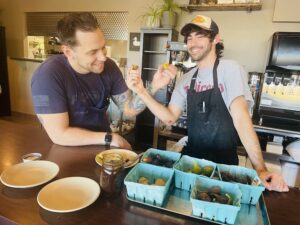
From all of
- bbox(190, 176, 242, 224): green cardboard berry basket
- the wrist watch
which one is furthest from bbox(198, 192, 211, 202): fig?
the wrist watch

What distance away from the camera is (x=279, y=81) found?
2.78 m

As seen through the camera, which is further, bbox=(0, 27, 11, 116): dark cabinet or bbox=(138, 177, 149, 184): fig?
bbox=(0, 27, 11, 116): dark cabinet

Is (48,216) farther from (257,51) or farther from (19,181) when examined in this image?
(257,51)

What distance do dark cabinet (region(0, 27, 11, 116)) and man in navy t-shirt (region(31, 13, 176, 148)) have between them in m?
4.23

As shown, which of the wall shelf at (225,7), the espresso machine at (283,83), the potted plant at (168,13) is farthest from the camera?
the potted plant at (168,13)

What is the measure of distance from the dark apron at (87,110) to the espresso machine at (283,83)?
2039 millimetres

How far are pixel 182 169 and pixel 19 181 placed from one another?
2.38 feet

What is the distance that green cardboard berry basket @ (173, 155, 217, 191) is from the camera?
0.98 m

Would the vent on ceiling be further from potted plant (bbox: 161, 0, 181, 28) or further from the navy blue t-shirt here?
the navy blue t-shirt

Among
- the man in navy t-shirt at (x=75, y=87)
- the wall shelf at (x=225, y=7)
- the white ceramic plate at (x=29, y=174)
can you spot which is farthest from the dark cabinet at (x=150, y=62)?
the white ceramic plate at (x=29, y=174)

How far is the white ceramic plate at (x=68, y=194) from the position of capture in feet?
2.90

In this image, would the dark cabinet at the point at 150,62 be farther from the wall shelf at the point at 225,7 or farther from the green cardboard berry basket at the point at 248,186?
the green cardboard berry basket at the point at 248,186

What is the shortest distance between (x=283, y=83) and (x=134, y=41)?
240 centimetres

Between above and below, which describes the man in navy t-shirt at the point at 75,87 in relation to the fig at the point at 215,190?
above
